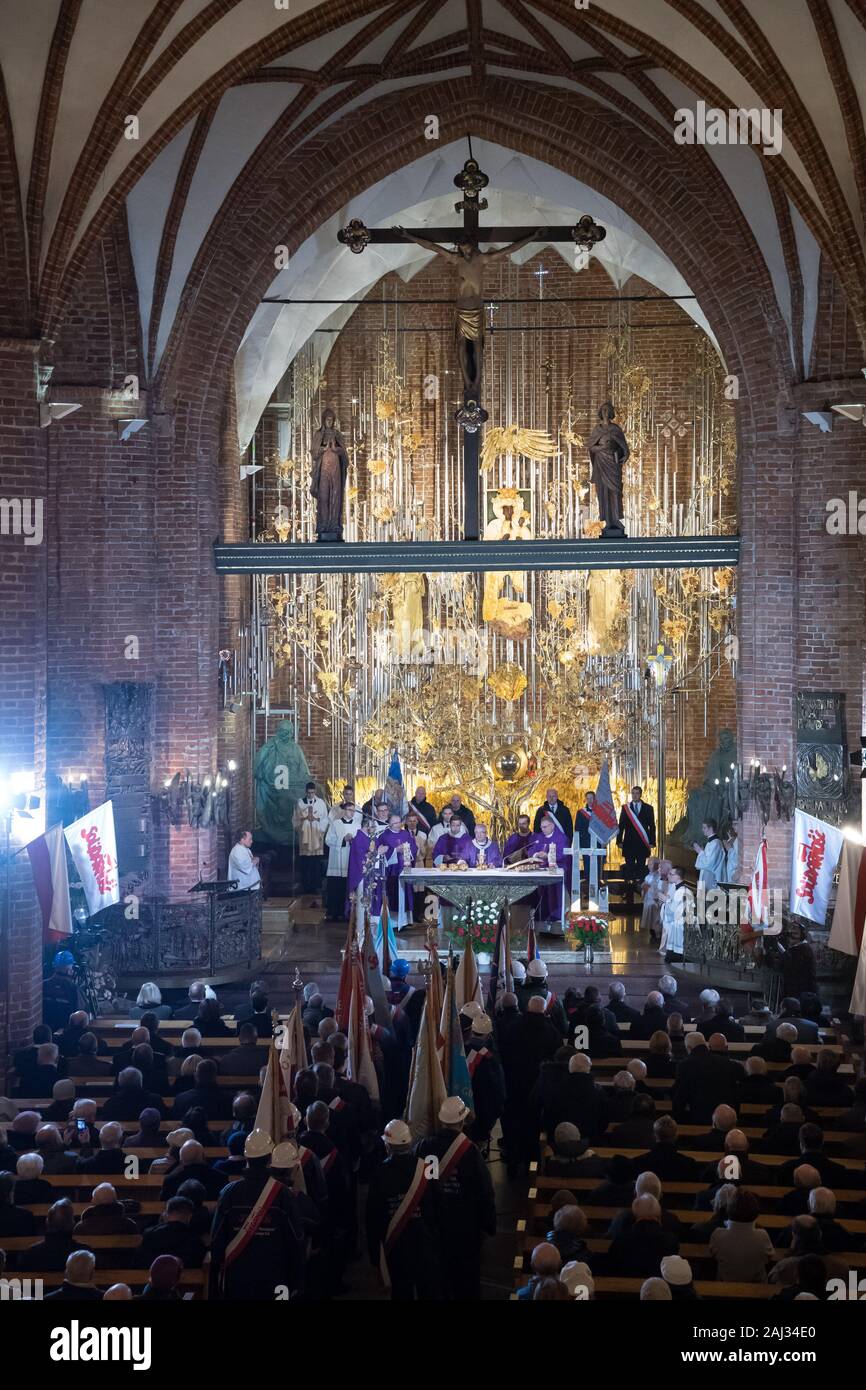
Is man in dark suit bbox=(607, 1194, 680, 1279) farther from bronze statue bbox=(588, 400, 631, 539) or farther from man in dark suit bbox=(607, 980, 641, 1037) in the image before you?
bronze statue bbox=(588, 400, 631, 539)

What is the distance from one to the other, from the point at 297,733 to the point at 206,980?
27.8 feet

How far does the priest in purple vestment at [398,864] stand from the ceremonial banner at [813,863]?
4.89 m

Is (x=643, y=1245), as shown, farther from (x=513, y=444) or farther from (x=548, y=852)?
(x=513, y=444)

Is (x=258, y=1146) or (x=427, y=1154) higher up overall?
(x=258, y=1146)

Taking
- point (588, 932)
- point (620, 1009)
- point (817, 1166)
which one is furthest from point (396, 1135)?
point (588, 932)

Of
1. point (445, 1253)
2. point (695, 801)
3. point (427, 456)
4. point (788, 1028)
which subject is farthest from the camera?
point (427, 456)

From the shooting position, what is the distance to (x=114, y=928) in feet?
58.0

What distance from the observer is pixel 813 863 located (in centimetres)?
1664

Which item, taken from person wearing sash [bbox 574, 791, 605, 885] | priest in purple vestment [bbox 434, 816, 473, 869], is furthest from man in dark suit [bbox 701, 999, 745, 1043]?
person wearing sash [bbox 574, 791, 605, 885]

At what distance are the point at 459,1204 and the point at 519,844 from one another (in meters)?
10.4

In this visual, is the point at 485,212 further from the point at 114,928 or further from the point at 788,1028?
the point at 788,1028

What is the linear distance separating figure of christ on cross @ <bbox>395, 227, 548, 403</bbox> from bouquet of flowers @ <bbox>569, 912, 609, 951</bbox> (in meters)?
6.26

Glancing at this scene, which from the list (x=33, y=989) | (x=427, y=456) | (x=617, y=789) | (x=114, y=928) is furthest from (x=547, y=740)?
(x=33, y=989)

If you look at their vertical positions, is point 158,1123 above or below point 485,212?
below
